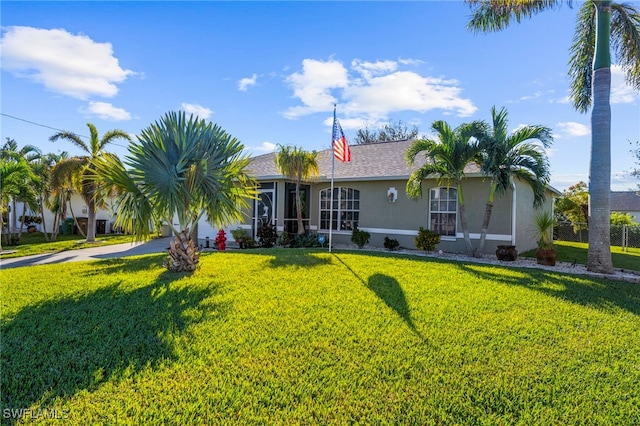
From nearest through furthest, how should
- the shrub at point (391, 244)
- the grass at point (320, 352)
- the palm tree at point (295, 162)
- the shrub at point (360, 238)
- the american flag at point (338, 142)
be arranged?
1. the grass at point (320, 352)
2. the american flag at point (338, 142)
3. the shrub at point (391, 244)
4. the shrub at point (360, 238)
5. the palm tree at point (295, 162)

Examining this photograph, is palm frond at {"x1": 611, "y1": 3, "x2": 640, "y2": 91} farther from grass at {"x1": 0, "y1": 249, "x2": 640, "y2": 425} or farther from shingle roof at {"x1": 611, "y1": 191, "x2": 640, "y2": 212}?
shingle roof at {"x1": 611, "y1": 191, "x2": 640, "y2": 212}

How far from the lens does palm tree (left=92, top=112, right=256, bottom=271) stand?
26.4 ft

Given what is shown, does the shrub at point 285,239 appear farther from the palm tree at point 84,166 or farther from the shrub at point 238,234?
the palm tree at point 84,166

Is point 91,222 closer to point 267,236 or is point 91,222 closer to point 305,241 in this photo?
point 267,236

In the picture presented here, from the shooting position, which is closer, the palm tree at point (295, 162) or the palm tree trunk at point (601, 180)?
the palm tree trunk at point (601, 180)

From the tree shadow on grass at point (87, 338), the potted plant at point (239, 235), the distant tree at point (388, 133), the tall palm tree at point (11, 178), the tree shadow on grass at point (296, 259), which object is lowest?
the tree shadow on grass at point (87, 338)

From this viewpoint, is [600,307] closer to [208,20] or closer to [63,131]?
[208,20]

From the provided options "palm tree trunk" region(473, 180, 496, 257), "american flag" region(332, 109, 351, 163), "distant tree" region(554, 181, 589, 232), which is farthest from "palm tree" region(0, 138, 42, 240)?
"distant tree" region(554, 181, 589, 232)

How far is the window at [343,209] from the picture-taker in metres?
15.6

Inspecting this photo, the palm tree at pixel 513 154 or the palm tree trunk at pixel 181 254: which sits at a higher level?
the palm tree at pixel 513 154

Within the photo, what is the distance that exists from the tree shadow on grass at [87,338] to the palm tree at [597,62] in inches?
411

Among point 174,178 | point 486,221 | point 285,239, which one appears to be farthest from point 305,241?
point 174,178

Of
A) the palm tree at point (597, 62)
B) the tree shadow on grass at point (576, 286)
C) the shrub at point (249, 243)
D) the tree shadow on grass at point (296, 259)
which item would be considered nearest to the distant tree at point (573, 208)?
the palm tree at point (597, 62)

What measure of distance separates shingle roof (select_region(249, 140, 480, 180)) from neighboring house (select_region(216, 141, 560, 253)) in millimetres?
44
